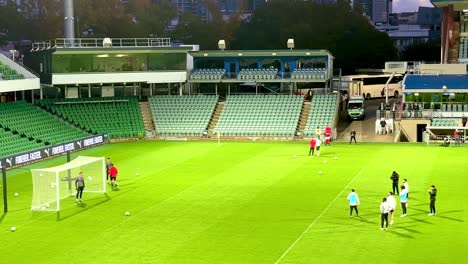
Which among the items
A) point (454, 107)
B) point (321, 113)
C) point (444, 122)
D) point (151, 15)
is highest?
point (151, 15)

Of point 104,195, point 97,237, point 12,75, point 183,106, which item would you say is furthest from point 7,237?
point 183,106

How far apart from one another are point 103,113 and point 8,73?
372 inches

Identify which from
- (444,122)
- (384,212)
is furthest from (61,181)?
(444,122)

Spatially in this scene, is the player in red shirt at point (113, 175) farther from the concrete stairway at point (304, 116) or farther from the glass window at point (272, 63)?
the glass window at point (272, 63)

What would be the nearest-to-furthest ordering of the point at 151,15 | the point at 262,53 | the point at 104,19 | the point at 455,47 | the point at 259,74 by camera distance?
the point at 259,74, the point at 262,53, the point at 455,47, the point at 104,19, the point at 151,15

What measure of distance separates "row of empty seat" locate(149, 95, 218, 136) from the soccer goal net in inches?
1004

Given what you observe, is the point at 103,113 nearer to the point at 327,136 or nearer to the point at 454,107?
the point at 327,136

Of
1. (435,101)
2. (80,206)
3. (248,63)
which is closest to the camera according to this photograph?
(80,206)

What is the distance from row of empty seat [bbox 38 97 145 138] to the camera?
62312 millimetres

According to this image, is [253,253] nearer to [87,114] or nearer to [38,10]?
[87,114]

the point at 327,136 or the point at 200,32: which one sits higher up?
the point at 200,32

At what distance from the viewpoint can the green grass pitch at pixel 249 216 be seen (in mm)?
25625

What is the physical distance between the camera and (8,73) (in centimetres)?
5950

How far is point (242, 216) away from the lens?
31422mm
